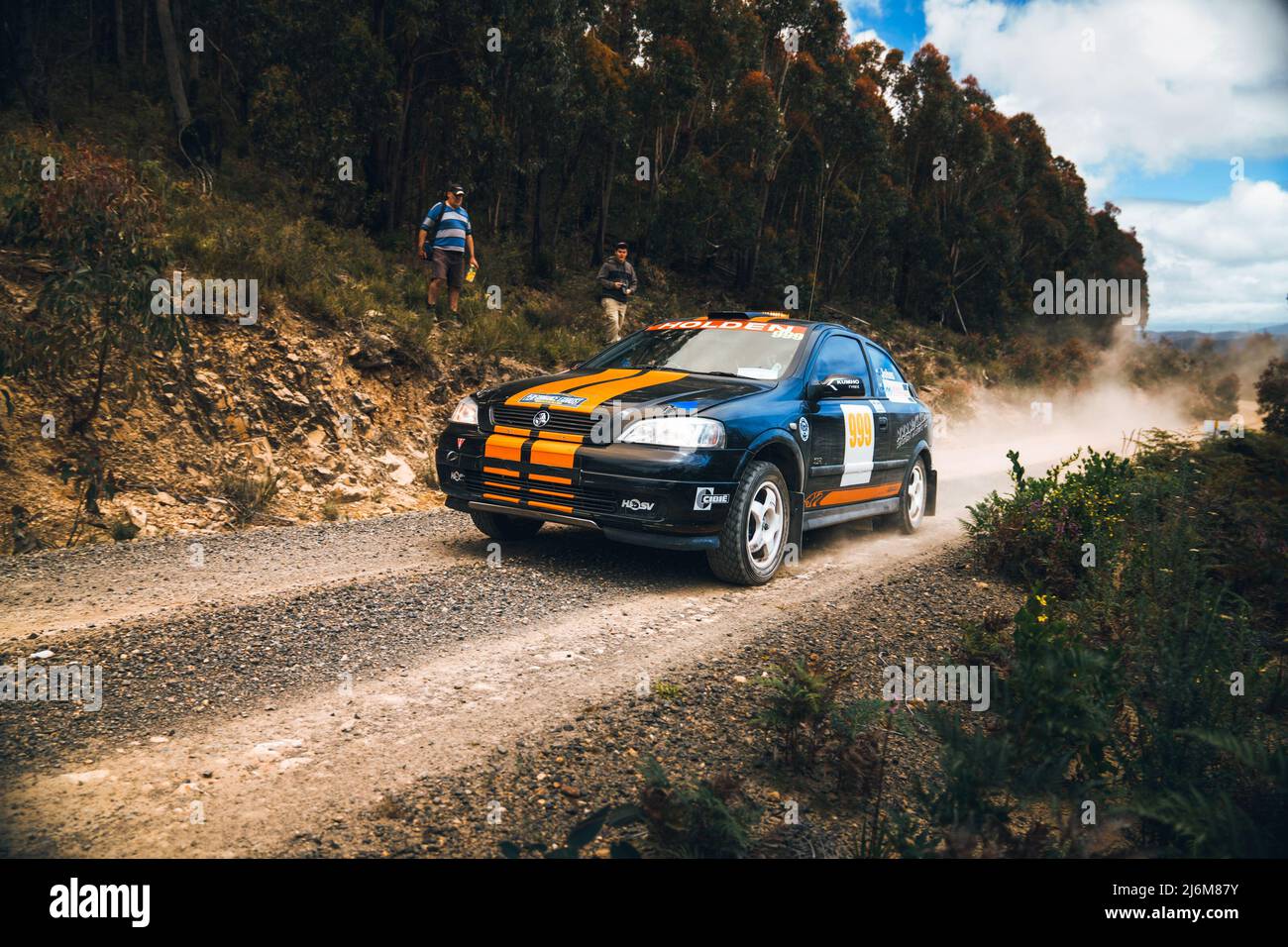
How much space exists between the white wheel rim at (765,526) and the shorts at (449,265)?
7917mm

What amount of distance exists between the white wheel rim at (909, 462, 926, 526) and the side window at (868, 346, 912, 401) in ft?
2.47

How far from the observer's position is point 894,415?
795 centimetres

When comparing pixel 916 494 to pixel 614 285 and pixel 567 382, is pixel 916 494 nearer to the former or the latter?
pixel 567 382

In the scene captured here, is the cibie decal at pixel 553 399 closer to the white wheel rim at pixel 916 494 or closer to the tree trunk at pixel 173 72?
the white wheel rim at pixel 916 494

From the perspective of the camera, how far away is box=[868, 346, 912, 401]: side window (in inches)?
312

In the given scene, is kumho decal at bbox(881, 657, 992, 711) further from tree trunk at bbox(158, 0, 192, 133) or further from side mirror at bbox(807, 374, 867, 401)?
tree trunk at bbox(158, 0, 192, 133)

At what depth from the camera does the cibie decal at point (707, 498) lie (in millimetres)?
5402

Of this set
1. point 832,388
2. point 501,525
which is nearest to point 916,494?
point 832,388

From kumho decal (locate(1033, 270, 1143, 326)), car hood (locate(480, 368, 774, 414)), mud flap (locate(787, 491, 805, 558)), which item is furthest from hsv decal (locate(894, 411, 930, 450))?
kumho decal (locate(1033, 270, 1143, 326))

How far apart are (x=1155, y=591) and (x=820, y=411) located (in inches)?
114

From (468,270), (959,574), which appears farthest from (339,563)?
(468,270)

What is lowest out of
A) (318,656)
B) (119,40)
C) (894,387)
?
(318,656)

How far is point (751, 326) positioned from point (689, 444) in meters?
1.89

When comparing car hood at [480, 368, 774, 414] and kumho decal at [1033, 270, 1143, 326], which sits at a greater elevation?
kumho decal at [1033, 270, 1143, 326]
